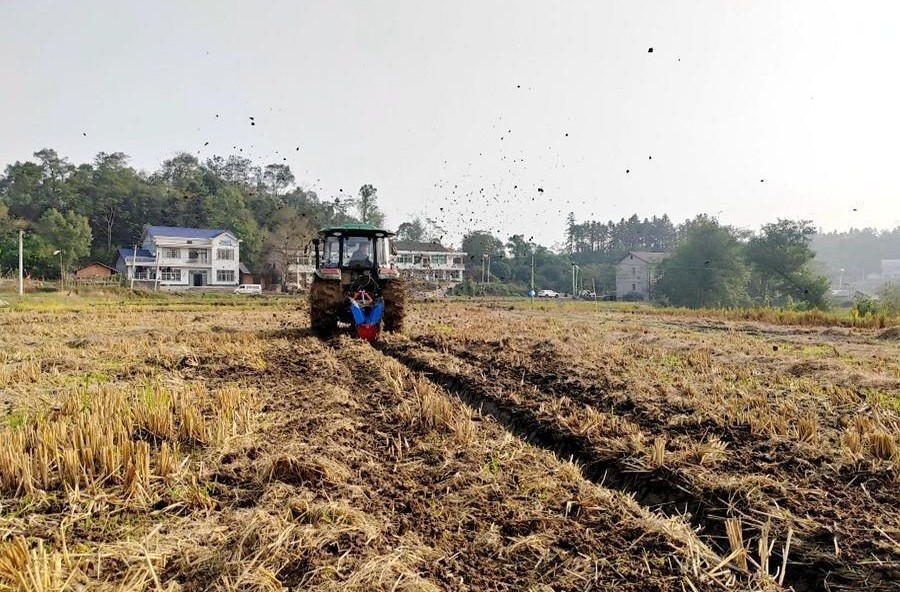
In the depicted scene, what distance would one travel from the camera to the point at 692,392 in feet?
20.1

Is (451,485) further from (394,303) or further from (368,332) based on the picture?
(394,303)

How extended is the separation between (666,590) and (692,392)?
410cm

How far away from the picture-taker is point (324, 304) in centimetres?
1131

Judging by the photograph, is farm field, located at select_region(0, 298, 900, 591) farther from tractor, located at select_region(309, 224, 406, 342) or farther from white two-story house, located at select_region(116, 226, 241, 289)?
white two-story house, located at select_region(116, 226, 241, 289)

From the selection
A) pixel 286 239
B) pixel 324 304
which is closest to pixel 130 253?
pixel 286 239

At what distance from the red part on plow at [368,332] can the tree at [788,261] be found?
1718 inches

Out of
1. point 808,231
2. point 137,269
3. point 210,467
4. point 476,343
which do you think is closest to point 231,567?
point 210,467

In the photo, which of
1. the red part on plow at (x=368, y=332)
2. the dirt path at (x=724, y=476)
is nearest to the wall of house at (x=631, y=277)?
the red part on plow at (x=368, y=332)

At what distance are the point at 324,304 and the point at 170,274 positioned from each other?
53607 millimetres

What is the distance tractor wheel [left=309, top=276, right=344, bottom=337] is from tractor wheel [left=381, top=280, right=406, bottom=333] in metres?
1.11

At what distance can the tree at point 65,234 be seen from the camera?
49.7m

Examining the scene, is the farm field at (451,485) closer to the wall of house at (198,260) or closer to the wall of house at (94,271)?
the wall of house at (198,260)

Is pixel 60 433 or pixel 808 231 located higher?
pixel 808 231

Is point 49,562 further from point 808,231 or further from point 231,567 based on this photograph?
point 808,231
